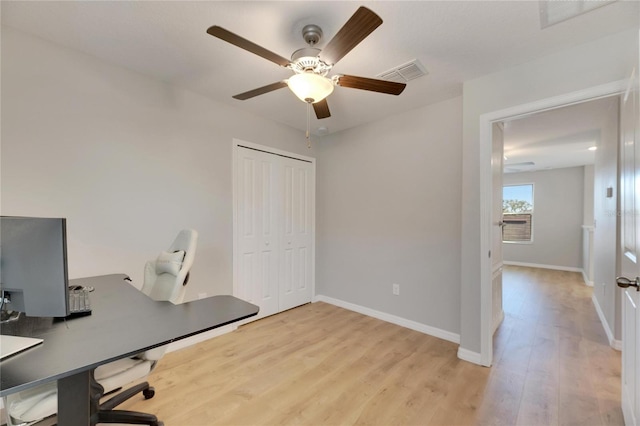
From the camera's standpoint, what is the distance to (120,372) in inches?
50.8

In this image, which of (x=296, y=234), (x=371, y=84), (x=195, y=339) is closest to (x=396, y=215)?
(x=296, y=234)

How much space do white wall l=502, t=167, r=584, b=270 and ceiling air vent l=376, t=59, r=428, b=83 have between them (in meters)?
5.55

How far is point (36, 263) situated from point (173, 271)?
2.31ft

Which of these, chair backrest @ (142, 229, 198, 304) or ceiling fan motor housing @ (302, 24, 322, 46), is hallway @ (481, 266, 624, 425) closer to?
chair backrest @ (142, 229, 198, 304)

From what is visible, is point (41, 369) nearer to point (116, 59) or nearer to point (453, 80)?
point (116, 59)

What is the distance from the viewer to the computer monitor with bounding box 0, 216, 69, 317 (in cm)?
95

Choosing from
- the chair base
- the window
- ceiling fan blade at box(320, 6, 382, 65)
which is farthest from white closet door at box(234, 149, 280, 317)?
the window

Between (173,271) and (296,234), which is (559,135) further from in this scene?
(173,271)

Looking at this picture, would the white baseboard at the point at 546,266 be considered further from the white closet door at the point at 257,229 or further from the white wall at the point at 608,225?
the white closet door at the point at 257,229

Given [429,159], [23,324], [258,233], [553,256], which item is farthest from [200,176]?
Answer: [553,256]

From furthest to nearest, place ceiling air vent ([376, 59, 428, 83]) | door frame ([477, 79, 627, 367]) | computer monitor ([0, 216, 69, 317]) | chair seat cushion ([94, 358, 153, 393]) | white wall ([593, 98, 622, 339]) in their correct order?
1. white wall ([593, 98, 622, 339])
2. door frame ([477, 79, 627, 367])
3. ceiling air vent ([376, 59, 428, 83])
4. chair seat cushion ([94, 358, 153, 393])
5. computer monitor ([0, 216, 69, 317])

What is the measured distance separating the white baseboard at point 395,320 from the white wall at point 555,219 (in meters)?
4.46

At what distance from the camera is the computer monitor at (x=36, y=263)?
0.95m

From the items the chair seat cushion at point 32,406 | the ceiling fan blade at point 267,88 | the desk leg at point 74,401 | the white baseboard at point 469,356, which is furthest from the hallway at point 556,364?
the ceiling fan blade at point 267,88
